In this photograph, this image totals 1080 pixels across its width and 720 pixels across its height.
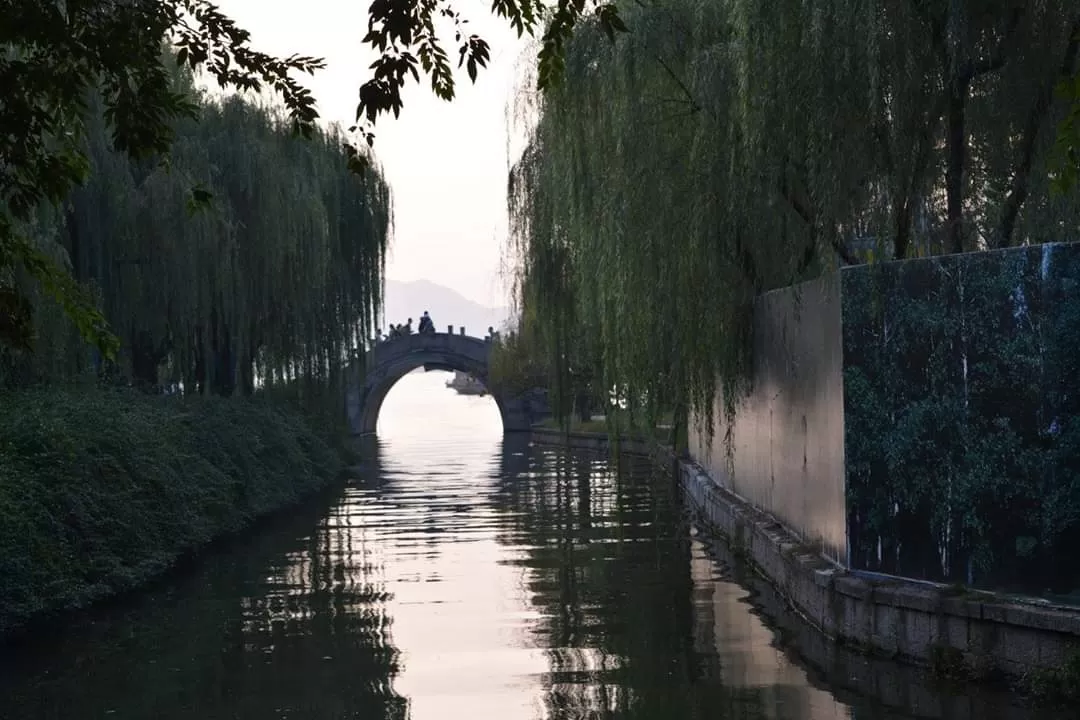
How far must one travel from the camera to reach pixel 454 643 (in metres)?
10.3

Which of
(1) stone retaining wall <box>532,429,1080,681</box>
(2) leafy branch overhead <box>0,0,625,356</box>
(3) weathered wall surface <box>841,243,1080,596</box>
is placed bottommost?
(1) stone retaining wall <box>532,429,1080,681</box>

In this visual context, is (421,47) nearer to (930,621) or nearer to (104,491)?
(930,621)

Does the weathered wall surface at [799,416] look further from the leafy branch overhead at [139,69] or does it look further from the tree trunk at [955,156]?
the leafy branch overhead at [139,69]

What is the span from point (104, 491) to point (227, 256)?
7116 millimetres

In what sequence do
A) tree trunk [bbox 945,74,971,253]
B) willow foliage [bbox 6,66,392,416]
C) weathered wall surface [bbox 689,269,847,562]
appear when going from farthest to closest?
willow foliage [bbox 6,66,392,416] → tree trunk [bbox 945,74,971,253] → weathered wall surface [bbox 689,269,847,562]

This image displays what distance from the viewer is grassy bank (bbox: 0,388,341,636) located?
1214 centimetres

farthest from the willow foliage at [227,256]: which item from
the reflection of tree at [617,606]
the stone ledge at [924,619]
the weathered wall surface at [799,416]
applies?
the stone ledge at [924,619]

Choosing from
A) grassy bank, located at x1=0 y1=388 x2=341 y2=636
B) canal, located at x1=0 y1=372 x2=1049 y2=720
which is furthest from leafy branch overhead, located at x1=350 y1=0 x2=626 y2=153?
grassy bank, located at x1=0 y1=388 x2=341 y2=636

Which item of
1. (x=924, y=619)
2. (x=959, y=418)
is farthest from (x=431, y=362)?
(x=924, y=619)

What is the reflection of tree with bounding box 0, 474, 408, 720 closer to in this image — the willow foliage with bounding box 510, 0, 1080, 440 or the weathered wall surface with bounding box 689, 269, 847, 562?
the weathered wall surface with bounding box 689, 269, 847, 562

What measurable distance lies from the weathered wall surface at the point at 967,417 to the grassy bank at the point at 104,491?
6.17 m

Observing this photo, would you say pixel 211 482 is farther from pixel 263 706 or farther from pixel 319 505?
pixel 263 706

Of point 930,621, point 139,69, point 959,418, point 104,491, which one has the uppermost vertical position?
point 139,69

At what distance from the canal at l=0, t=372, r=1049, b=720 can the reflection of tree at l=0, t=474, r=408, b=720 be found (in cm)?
3
